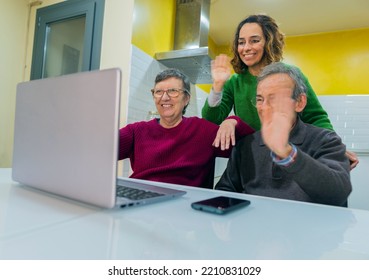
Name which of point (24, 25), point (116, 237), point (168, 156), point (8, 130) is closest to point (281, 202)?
point (116, 237)

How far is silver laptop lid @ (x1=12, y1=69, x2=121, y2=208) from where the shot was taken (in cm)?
42

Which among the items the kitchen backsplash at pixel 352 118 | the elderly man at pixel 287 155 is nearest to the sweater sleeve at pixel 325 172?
the elderly man at pixel 287 155

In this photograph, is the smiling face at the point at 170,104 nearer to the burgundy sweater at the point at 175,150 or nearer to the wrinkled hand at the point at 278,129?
the burgundy sweater at the point at 175,150

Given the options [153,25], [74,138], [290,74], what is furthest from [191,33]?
[74,138]

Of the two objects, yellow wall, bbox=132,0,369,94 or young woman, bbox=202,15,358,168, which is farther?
yellow wall, bbox=132,0,369,94

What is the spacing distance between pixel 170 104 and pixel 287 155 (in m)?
0.72

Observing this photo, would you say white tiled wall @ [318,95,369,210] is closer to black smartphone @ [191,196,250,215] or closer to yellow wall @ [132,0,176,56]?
yellow wall @ [132,0,176,56]

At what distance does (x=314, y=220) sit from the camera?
0.51 meters

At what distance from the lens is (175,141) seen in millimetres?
1166

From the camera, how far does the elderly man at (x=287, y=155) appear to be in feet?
2.05

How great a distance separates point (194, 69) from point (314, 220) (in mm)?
2058

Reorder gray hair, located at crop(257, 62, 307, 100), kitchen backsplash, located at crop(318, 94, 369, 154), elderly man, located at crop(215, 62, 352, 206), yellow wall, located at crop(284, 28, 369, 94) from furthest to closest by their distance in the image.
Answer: yellow wall, located at crop(284, 28, 369, 94)
kitchen backsplash, located at crop(318, 94, 369, 154)
gray hair, located at crop(257, 62, 307, 100)
elderly man, located at crop(215, 62, 352, 206)

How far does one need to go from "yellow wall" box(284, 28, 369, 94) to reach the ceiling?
11 cm

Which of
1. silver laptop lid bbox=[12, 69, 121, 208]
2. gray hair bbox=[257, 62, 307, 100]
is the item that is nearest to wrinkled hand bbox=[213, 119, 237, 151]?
gray hair bbox=[257, 62, 307, 100]
